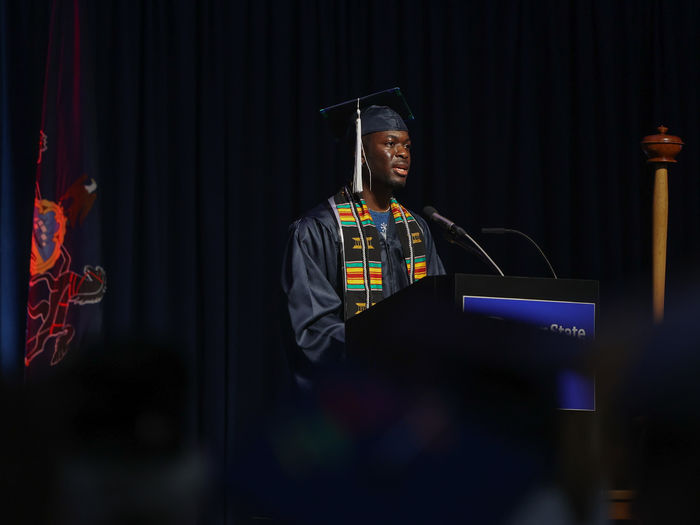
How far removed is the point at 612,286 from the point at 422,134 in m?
1.11

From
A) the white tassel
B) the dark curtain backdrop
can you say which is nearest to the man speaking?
the white tassel

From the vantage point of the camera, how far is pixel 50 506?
0.67 m

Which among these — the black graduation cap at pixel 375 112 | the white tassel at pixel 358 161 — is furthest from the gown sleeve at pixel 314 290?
the black graduation cap at pixel 375 112

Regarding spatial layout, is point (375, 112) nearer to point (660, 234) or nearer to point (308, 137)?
point (308, 137)

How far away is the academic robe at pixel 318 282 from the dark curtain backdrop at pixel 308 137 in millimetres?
758

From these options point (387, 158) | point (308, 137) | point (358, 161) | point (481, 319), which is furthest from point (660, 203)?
point (481, 319)

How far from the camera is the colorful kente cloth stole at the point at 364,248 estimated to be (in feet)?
10.1

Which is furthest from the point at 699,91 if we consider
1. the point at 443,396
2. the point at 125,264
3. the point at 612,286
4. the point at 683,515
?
the point at 683,515

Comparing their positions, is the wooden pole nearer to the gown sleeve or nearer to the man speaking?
the man speaking

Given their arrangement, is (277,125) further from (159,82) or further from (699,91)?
(699,91)

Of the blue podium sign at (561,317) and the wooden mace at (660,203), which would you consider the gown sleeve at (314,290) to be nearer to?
the blue podium sign at (561,317)

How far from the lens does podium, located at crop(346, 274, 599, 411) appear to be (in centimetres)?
198

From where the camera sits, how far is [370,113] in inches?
135

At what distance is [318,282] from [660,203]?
1.32m
